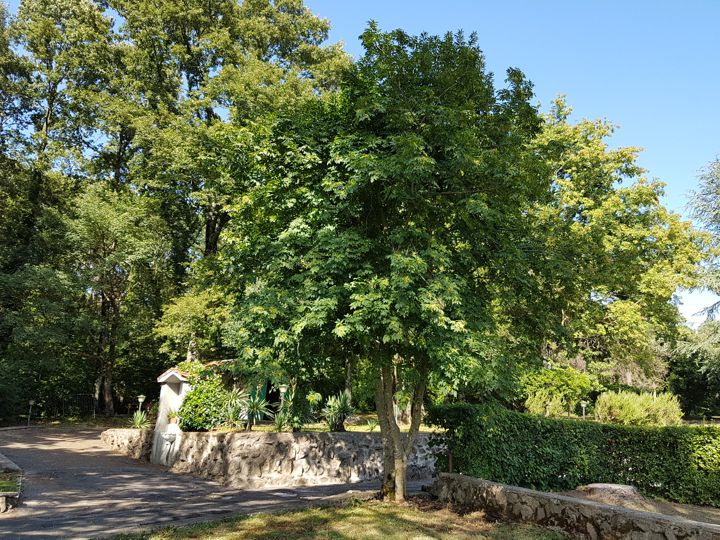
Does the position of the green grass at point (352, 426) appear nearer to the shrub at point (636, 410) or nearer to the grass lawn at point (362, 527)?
the grass lawn at point (362, 527)

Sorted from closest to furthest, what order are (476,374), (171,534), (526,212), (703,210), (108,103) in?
(171,534) → (476,374) → (526,212) → (703,210) → (108,103)

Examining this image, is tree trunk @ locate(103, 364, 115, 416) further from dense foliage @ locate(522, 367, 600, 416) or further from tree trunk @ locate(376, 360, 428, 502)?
tree trunk @ locate(376, 360, 428, 502)

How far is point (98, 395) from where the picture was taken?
88.6 feet

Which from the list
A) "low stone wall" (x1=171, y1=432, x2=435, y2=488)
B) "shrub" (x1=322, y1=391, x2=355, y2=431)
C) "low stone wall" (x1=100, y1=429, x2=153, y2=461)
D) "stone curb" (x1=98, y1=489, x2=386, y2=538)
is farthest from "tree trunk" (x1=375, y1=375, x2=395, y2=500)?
"low stone wall" (x1=100, y1=429, x2=153, y2=461)

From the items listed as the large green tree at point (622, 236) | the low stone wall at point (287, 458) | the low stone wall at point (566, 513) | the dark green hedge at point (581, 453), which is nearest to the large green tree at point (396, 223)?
the low stone wall at point (566, 513)

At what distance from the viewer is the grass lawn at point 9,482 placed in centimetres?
821

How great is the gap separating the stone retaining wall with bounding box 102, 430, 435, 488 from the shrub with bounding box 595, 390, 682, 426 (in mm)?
6817

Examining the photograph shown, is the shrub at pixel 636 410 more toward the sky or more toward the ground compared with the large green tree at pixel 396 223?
more toward the ground

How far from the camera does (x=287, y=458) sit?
36.6ft

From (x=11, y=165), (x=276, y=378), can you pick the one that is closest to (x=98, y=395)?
(x=11, y=165)

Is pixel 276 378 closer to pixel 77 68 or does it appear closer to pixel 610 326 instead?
pixel 610 326

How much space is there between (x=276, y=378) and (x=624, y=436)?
27.5 ft

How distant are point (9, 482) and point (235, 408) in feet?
17.1

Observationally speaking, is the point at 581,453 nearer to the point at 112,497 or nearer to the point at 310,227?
the point at 310,227
